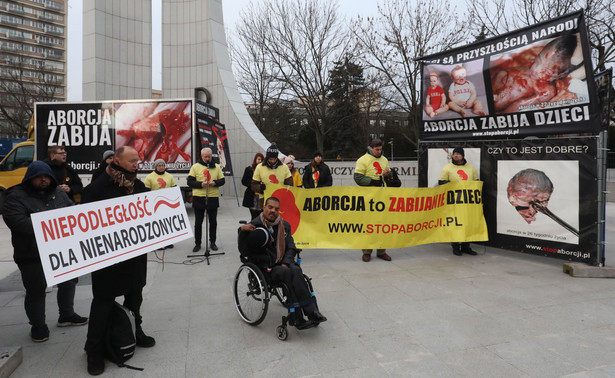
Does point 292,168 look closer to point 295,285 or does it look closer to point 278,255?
point 278,255

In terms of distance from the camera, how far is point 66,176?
567 cm

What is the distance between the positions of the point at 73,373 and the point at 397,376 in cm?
260

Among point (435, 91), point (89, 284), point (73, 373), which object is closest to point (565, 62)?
point (435, 91)

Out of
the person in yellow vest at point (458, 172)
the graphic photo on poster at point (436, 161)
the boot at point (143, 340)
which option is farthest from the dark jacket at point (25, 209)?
the graphic photo on poster at point (436, 161)

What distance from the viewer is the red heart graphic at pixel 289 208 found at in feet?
21.4

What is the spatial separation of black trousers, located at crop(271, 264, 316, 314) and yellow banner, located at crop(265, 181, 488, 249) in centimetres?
283

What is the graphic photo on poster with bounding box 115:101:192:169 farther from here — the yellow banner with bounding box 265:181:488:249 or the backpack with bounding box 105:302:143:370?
the backpack with bounding box 105:302:143:370

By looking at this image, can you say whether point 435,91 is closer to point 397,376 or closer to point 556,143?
point 556,143

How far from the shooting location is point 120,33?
Result: 60.3 feet

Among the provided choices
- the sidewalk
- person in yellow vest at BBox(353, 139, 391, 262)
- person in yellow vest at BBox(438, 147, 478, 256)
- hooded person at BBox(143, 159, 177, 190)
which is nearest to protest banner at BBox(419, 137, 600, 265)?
person in yellow vest at BBox(438, 147, 478, 256)

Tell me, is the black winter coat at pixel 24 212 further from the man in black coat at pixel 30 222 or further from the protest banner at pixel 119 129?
the protest banner at pixel 119 129

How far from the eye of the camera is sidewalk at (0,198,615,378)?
3.21 meters

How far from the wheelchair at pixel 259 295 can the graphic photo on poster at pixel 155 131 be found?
8.62 m

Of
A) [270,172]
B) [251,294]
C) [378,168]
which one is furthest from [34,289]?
[378,168]
